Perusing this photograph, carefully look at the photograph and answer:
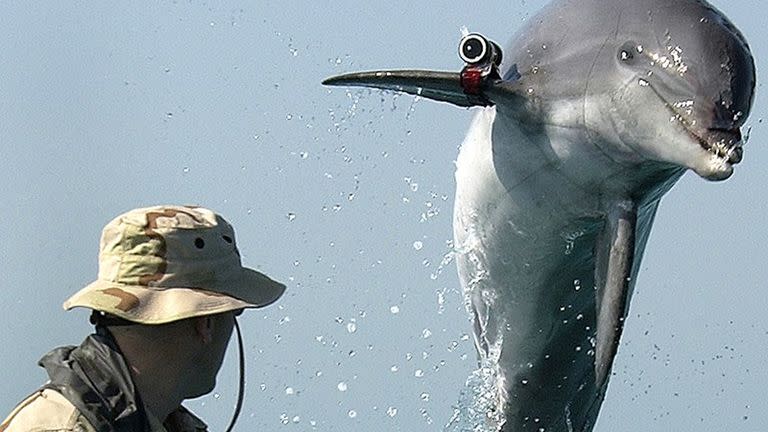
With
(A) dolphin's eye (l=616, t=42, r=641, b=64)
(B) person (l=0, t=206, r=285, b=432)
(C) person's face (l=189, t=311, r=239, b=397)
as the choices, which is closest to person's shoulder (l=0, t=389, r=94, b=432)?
(B) person (l=0, t=206, r=285, b=432)

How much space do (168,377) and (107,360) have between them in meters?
0.21

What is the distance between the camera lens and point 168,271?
447 centimetres

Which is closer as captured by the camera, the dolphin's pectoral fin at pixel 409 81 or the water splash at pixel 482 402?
the dolphin's pectoral fin at pixel 409 81

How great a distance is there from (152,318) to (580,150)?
2.91m

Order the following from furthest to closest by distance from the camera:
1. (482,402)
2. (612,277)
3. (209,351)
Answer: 1. (482,402)
2. (612,277)
3. (209,351)

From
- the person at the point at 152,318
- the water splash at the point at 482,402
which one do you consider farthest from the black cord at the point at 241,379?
the water splash at the point at 482,402

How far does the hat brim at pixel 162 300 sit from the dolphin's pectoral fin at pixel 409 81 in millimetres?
2382

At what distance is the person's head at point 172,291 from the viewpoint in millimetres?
4363

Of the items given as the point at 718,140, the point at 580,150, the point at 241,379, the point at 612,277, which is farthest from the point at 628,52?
the point at 241,379

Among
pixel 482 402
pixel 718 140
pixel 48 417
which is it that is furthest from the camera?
pixel 482 402

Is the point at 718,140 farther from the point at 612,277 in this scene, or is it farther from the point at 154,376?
the point at 154,376

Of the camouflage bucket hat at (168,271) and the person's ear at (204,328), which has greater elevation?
the camouflage bucket hat at (168,271)

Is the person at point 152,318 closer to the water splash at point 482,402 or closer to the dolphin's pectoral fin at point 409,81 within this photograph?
the dolphin's pectoral fin at point 409,81

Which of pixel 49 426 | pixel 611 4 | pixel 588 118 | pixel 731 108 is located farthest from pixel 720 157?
pixel 49 426
